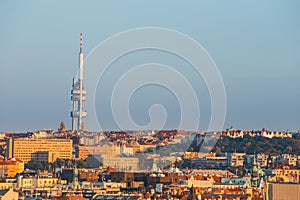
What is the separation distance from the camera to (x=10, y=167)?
7019 cm

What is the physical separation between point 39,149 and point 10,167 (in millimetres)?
11583

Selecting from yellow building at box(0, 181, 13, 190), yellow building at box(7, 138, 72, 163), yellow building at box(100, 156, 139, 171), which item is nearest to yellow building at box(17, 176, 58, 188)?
yellow building at box(0, 181, 13, 190)

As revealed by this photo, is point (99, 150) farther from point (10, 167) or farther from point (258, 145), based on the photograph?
point (10, 167)

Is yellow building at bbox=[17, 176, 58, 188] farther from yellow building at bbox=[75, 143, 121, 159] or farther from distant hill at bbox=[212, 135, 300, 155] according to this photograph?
distant hill at bbox=[212, 135, 300, 155]

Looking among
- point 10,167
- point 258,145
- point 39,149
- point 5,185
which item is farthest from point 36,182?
point 258,145

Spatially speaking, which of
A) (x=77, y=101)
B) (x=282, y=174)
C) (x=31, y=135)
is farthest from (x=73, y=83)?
(x=282, y=174)

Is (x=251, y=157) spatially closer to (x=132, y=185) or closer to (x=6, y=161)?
(x=6, y=161)

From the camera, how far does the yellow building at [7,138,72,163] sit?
262 ft

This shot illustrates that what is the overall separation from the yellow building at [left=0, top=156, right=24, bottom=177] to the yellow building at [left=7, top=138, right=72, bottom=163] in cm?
482

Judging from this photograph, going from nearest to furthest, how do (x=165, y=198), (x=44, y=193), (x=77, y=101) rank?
(x=165, y=198) → (x=44, y=193) → (x=77, y=101)

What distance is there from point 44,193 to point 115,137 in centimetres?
3368

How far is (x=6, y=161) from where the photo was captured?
7281 cm

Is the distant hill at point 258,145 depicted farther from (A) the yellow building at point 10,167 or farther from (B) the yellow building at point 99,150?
(A) the yellow building at point 10,167

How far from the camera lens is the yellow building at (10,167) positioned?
67.4 m
